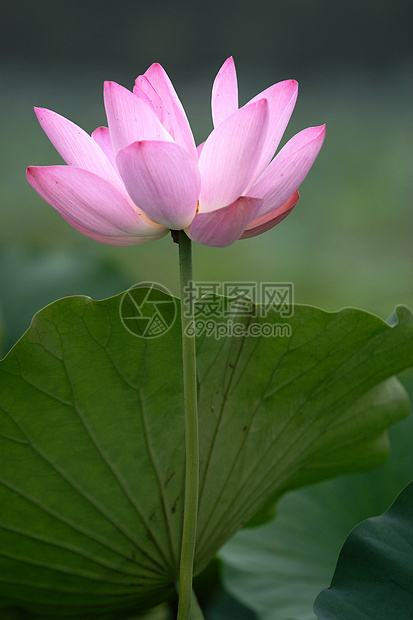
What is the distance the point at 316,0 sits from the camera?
286 cm

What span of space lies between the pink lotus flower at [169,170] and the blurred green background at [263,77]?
64.6 inches

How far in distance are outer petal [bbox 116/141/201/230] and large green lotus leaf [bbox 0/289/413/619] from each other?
9 centimetres

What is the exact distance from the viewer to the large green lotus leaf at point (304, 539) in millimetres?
520

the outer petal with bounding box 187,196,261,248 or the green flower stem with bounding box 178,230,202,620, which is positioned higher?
the outer petal with bounding box 187,196,261,248

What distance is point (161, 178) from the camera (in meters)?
0.27

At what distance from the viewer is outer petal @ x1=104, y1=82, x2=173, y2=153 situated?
10.9 inches

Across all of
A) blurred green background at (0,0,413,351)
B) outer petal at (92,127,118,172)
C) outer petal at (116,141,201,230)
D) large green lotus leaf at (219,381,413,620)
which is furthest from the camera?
blurred green background at (0,0,413,351)

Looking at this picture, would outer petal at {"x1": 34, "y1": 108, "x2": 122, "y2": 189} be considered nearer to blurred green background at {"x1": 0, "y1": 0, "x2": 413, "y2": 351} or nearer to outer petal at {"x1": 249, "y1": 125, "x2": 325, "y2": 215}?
outer petal at {"x1": 249, "y1": 125, "x2": 325, "y2": 215}

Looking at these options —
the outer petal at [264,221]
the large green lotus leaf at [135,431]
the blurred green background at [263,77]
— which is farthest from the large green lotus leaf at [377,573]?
the blurred green background at [263,77]

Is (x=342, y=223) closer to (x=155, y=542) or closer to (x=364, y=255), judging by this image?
(x=364, y=255)

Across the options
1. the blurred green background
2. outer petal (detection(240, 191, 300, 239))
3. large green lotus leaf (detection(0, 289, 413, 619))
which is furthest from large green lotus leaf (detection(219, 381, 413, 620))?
the blurred green background

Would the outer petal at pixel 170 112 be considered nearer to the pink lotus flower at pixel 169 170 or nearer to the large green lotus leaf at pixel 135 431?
the pink lotus flower at pixel 169 170

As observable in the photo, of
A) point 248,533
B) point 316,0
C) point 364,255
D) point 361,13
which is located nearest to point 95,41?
point 316,0

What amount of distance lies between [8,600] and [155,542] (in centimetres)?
12
